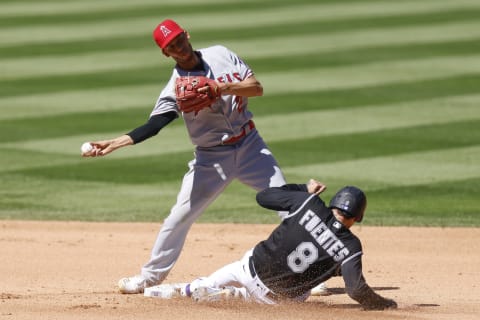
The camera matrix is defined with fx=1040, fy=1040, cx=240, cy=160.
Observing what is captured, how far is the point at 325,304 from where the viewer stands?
717 centimetres

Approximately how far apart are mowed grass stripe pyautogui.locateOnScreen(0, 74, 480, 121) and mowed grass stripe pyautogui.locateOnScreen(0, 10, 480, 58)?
123 inches

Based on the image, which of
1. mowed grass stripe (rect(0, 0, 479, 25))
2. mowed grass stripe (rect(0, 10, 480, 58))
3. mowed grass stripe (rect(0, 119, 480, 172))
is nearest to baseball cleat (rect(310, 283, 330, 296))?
mowed grass stripe (rect(0, 119, 480, 172))

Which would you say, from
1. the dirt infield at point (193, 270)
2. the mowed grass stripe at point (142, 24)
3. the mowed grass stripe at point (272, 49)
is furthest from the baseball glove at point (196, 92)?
the mowed grass stripe at point (142, 24)

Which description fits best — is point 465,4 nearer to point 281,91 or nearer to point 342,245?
point 281,91

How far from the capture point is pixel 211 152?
24.7 feet

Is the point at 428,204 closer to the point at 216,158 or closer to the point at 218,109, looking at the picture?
the point at 216,158

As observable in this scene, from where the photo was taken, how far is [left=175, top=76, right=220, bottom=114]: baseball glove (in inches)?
275

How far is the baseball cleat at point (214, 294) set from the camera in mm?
6805

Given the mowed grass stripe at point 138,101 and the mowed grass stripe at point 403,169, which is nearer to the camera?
the mowed grass stripe at point 403,169

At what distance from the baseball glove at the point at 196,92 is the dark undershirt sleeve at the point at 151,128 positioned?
0.20m

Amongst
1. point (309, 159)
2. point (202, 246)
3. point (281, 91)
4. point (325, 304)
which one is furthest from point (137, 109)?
point (325, 304)

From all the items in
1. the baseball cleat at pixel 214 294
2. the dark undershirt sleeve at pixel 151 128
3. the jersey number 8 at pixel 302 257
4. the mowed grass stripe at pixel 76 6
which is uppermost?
the dark undershirt sleeve at pixel 151 128

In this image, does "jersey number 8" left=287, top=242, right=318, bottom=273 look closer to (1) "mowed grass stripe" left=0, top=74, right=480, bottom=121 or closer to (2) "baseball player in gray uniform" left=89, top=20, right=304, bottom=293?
(2) "baseball player in gray uniform" left=89, top=20, right=304, bottom=293

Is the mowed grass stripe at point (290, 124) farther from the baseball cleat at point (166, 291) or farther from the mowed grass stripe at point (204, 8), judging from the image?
the mowed grass stripe at point (204, 8)
